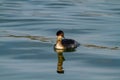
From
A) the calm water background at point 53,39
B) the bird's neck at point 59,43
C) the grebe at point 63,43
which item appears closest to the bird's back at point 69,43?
the grebe at point 63,43

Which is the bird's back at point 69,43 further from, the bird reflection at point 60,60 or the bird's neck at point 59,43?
the bird reflection at point 60,60

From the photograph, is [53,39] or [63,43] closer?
[63,43]

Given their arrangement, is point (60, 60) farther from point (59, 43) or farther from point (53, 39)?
point (53, 39)

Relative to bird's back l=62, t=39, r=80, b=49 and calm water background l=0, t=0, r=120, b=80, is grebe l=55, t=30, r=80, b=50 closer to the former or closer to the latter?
bird's back l=62, t=39, r=80, b=49

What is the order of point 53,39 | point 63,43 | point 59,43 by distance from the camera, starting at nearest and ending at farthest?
point 59,43
point 63,43
point 53,39

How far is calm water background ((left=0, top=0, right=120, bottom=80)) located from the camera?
21844 mm

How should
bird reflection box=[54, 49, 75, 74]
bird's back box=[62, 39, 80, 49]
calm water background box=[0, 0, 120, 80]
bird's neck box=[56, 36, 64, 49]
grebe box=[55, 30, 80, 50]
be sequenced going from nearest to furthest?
calm water background box=[0, 0, 120, 80] → bird reflection box=[54, 49, 75, 74] → bird's neck box=[56, 36, 64, 49] → grebe box=[55, 30, 80, 50] → bird's back box=[62, 39, 80, 49]

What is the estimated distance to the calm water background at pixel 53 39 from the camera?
21844mm

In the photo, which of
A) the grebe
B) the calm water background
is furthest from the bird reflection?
the grebe

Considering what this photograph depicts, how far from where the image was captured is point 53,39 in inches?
1213

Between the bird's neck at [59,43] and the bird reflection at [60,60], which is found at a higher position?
the bird's neck at [59,43]

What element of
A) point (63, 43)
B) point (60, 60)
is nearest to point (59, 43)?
point (63, 43)

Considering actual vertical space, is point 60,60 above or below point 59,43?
below

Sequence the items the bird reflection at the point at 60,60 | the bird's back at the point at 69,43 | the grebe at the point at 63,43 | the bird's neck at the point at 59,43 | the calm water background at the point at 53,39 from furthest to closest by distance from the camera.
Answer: the bird's back at the point at 69,43
the grebe at the point at 63,43
the bird's neck at the point at 59,43
the bird reflection at the point at 60,60
the calm water background at the point at 53,39
